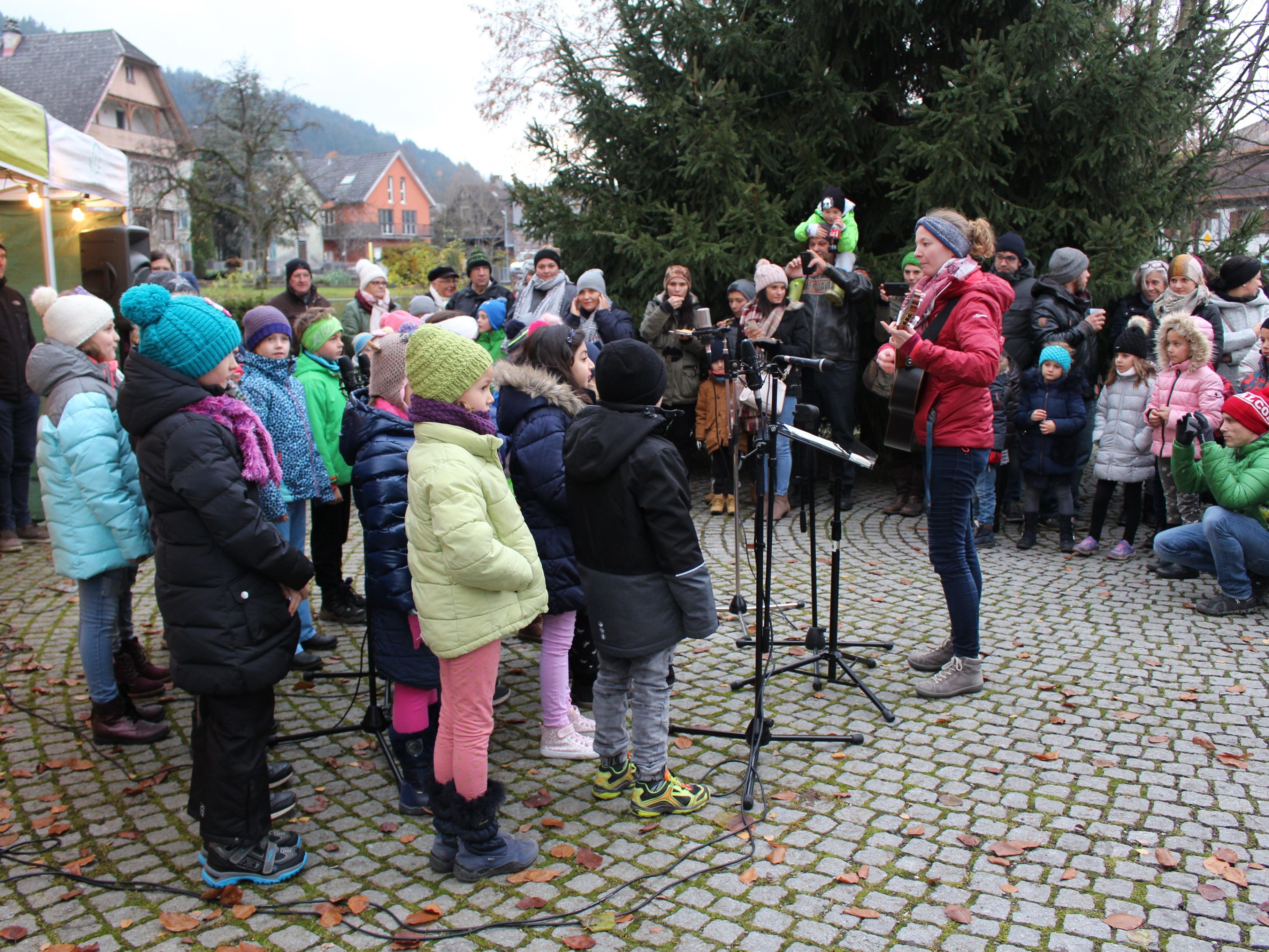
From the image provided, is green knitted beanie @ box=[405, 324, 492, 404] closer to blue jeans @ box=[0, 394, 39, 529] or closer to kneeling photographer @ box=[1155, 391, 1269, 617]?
kneeling photographer @ box=[1155, 391, 1269, 617]

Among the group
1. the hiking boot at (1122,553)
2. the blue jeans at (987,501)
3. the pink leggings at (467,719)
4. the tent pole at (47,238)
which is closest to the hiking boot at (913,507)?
the blue jeans at (987,501)

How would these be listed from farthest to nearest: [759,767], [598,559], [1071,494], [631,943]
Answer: [1071,494] → [759,767] → [598,559] → [631,943]

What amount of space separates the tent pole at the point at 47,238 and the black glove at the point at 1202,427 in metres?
9.21

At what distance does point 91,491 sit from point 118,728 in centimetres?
115

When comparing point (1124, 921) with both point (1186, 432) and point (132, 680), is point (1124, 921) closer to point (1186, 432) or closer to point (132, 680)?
point (1186, 432)

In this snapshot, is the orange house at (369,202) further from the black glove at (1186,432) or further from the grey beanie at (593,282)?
the black glove at (1186,432)

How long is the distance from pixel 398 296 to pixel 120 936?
125 ft

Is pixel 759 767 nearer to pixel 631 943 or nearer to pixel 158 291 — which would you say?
pixel 631 943

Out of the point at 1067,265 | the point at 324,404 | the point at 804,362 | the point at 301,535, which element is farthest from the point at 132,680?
the point at 1067,265

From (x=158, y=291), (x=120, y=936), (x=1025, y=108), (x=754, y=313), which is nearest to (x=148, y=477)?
(x=158, y=291)

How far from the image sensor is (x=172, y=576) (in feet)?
10.3

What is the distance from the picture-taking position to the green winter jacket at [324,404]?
548 centimetres

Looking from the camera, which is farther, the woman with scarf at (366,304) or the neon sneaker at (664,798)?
the woman with scarf at (366,304)

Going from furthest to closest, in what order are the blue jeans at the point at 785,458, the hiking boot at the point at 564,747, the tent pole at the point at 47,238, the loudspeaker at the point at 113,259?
the loudspeaker at the point at 113,259
the tent pole at the point at 47,238
the blue jeans at the point at 785,458
the hiking boot at the point at 564,747
